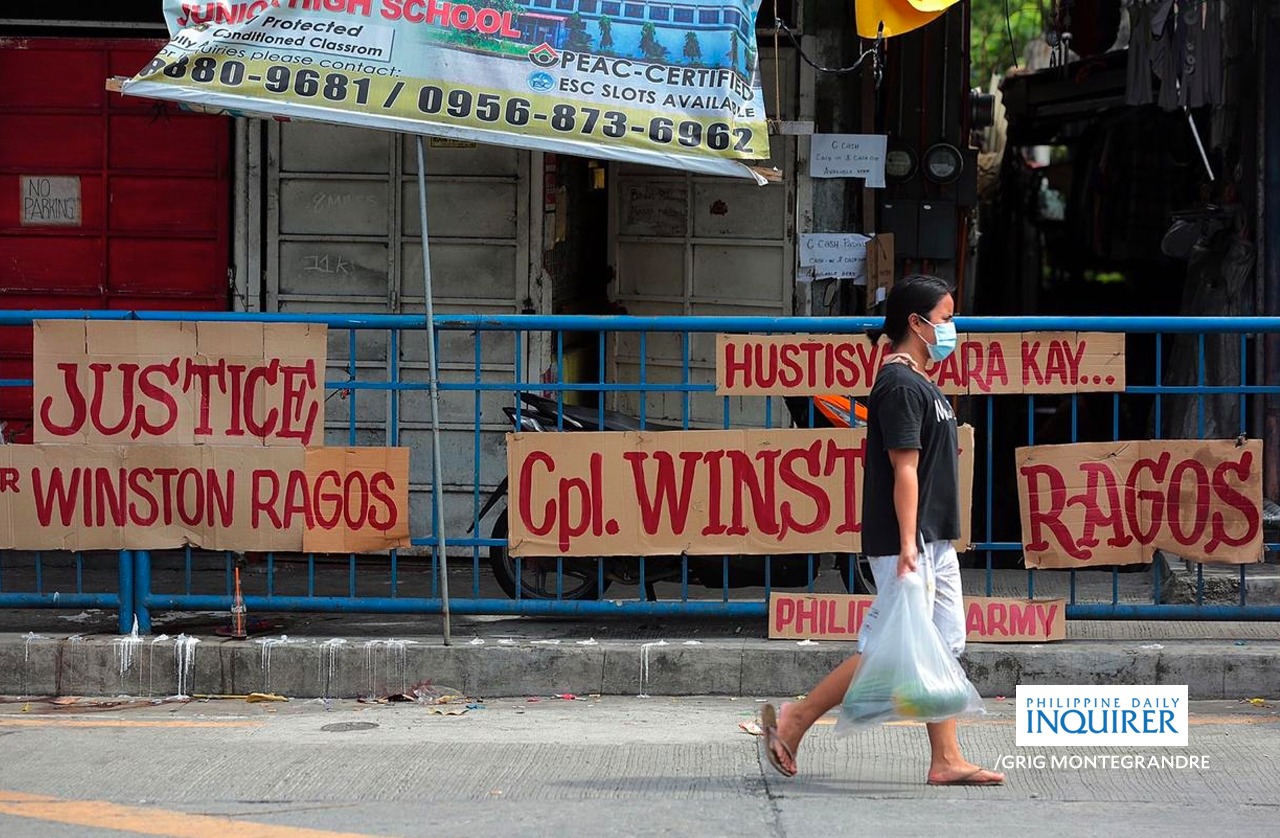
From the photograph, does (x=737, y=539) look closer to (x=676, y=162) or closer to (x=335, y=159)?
(x=676, y=162)

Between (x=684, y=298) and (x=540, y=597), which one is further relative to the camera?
(x=684, y=298)

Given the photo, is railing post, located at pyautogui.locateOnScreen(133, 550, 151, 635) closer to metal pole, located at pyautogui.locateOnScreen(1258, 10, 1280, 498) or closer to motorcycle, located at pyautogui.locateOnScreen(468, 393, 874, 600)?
motorcycle, located at pyautogui.locateOnScreen(468, 393, 874, 600)

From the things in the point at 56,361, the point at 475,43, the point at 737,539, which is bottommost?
the point at 737,539

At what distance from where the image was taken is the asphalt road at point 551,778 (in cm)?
497

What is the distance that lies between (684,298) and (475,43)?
2.87 meters

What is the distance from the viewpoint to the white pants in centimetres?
511

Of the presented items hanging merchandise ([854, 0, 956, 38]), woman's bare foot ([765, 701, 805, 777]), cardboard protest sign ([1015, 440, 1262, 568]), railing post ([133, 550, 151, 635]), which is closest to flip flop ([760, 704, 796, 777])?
woman's bare foot ([765, 701, 805, 777])

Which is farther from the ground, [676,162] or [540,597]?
[676,162]

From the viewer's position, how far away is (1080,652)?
660 centimetres

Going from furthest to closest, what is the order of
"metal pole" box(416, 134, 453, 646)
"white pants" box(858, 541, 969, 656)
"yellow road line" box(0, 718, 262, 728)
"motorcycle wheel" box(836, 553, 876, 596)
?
"motorcycle wheel" box(836, 553, 876, 596)
"metal pole" box(416, 134, 453, 646)
"yellow road line" box(0, 718, 262, 728)
"white pants" box(858, 541, 969, 656)

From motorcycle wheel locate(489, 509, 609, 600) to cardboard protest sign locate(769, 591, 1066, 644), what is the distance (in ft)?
3.01

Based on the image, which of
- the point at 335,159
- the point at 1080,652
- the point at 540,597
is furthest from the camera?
the point at 335,159

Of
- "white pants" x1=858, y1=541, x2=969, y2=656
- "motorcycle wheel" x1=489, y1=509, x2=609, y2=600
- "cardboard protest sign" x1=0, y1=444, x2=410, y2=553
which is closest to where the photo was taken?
"white pants" x1=858, y1=541, x2=969, y2=656

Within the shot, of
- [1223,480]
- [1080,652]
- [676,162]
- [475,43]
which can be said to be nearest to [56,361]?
[475,43]
